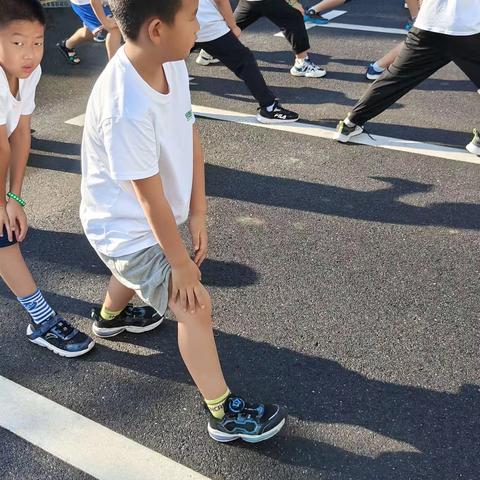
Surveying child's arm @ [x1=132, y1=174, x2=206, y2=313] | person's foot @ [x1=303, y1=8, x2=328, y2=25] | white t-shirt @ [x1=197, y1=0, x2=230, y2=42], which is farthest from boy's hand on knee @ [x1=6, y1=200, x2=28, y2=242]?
person's foot @ [x1=303, y1=8, x2=328, y2=25]

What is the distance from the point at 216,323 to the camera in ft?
8.52

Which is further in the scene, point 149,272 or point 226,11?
point 226,11

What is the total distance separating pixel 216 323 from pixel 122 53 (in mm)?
1349

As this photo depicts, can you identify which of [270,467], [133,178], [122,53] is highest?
[122,53]

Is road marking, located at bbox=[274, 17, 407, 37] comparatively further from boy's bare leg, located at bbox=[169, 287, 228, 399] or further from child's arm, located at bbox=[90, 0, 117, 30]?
boy's bare leg, located at bbox=[169, 287, 228, 399]

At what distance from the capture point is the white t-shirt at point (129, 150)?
62.6 inches

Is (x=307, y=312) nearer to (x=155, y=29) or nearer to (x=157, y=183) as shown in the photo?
(x=157, y=183)

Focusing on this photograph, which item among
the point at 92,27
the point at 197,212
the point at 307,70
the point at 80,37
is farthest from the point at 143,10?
the point at 80,37

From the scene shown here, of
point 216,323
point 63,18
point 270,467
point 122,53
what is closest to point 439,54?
point 216,323

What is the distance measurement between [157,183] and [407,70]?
2.61 meters

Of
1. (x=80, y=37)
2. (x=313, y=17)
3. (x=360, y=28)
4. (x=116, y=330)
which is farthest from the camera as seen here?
(x=313, y=17)

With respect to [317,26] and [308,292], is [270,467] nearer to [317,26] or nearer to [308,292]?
[308,292]

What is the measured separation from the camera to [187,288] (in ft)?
5.85

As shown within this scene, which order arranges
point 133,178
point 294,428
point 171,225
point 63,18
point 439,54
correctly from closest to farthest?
point 133,178, point 171,225, point 294,428, point 439,54, point 63,18
